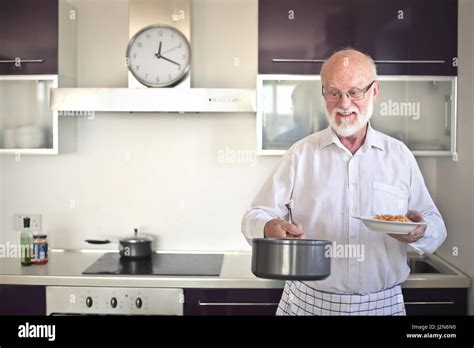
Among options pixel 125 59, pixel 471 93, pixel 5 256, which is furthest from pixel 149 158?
pixel 471 93

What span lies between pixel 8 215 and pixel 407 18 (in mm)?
696

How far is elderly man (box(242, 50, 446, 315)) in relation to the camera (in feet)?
2.58

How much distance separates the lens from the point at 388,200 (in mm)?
784

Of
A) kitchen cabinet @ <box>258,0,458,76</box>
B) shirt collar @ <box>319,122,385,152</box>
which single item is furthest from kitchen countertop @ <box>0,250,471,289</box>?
kitchen cabinet @ <box>258,0,458,76</box>

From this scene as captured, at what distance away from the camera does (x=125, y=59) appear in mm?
960

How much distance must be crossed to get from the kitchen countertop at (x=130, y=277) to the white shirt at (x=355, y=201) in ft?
0.27

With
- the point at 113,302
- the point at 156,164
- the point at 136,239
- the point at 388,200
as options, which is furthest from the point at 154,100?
the point at 388,200

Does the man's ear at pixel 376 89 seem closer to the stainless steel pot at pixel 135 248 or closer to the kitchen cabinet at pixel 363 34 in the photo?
the kitchen cabinet at pixel 363 34

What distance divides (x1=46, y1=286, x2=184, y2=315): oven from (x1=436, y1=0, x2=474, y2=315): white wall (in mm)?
433

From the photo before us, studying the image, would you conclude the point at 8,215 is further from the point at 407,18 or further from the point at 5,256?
the point at 407,18

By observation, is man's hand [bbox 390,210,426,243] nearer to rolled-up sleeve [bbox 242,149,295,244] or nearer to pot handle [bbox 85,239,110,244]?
rolled-up sleeve [bbox 242,149,295,244]

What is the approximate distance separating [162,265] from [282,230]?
312 mm

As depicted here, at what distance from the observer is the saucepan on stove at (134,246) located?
3.11 feet

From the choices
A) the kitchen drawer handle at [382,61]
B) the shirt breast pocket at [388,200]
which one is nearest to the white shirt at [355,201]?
the shirt breast pocket at [388,200]
